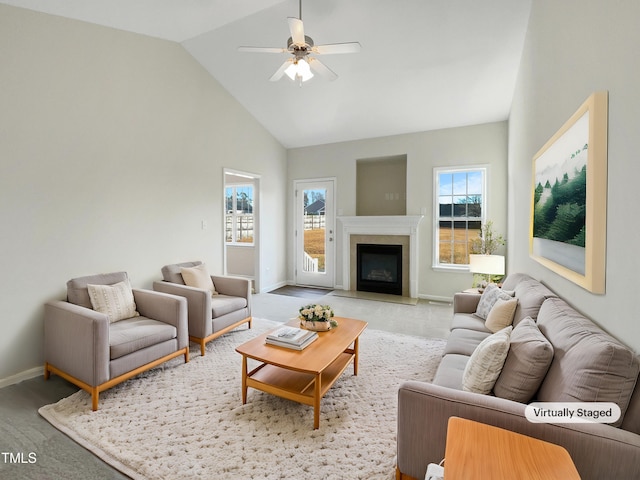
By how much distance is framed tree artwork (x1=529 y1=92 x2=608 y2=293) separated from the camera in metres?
1.37

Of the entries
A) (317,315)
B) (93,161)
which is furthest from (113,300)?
(317,315)

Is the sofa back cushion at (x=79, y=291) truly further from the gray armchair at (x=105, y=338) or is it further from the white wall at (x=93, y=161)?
the white wall at (x=93, y=161)

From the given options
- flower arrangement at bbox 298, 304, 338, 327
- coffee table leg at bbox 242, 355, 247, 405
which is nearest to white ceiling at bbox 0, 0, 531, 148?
flower arrangement at bbox 298, 304, 338, 327

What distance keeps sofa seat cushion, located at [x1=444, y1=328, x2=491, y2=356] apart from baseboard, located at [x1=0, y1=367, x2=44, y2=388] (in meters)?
3.36

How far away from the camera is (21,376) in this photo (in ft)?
8.35

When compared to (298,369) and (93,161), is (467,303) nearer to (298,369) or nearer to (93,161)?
(298,369)

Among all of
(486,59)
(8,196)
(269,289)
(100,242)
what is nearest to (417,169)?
(486,59)

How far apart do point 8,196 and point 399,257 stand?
16.0ft

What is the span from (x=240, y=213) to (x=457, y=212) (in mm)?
4080

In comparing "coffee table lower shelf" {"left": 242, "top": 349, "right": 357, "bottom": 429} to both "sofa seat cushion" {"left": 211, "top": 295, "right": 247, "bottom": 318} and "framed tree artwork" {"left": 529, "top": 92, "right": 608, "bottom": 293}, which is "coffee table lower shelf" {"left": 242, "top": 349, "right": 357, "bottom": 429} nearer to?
"sofa seat cushion" {"left": 211, "top": 295, "right": 247, "bottom": 318}

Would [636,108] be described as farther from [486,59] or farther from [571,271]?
[486,59]

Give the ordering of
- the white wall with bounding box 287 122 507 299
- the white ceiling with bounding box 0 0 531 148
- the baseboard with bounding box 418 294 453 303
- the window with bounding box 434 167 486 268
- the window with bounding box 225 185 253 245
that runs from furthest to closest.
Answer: the window with bounding box 225 185 253 245 → the baseboard with bounding box 418 294 453 303 → the window with bounding box 434 167 486 268 → the white wall with bounding box 287 122 507 299 → the white ceiling with bounding box 0 0 531 148

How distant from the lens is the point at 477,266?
12.5 ft

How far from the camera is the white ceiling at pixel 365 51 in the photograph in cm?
301
